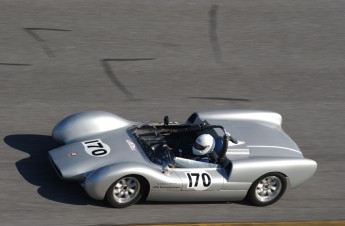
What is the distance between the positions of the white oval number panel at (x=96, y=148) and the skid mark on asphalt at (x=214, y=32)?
4737 mm

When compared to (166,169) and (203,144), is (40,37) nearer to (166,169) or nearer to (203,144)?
(203,144)

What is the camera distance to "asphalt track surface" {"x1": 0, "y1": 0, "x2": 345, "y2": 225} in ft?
30.6

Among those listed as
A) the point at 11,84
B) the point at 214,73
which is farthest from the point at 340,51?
the point at 11,84

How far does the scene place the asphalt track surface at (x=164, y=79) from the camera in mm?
9320

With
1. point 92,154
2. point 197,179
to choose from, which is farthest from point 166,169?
point 92,154

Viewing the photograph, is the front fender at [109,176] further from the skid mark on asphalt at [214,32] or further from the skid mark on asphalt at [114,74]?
the skid mark on asphalt at [214,32]

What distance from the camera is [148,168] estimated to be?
9.02 m

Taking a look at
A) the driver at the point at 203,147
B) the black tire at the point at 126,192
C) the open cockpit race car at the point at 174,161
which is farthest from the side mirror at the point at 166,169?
the driver at the point at 203,147

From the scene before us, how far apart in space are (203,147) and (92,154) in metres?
1.36

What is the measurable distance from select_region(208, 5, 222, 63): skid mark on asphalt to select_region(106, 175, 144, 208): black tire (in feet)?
17.5

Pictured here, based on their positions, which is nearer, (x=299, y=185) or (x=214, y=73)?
(x=299, y=185)

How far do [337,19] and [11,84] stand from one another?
703cm

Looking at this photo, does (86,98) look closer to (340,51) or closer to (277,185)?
(277,185)

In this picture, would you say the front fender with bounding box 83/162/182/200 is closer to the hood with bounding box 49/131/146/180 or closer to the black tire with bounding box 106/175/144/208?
the black tire with bounding box 106/175/144/208
